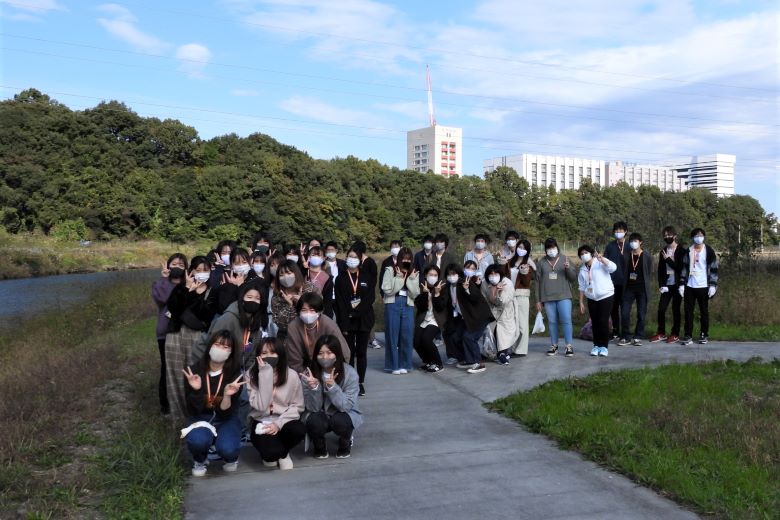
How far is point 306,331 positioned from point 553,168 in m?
170

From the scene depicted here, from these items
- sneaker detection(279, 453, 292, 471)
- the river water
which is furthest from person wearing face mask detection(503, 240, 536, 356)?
the river water

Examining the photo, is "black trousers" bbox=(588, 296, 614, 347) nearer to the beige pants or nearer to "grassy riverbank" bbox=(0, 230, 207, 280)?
the beige pants

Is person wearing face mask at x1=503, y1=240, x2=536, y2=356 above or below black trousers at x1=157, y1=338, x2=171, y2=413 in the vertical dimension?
above

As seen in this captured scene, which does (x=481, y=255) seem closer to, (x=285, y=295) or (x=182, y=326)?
(x=285, y=295)

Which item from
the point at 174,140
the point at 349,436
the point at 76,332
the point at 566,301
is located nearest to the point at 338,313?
the point at 349,436

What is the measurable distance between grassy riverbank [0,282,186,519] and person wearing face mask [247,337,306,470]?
0.70 metres

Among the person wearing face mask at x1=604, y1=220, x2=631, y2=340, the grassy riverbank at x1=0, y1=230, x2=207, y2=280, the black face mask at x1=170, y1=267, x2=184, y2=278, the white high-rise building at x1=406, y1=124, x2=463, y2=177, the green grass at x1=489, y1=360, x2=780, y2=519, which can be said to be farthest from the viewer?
the white high-rise building at x1=406, y1=124, x2=463, y2=177

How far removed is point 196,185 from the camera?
59.4m

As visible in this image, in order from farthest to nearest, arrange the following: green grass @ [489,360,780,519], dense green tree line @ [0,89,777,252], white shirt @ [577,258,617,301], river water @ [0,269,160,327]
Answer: dense green tree line @ [0,89,777,252], river water @ [0,269,160,327], white shirt @ [577,258,617,301], green grass @ [489,360,780,519]

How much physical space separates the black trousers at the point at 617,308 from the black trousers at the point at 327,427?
20.0 ft

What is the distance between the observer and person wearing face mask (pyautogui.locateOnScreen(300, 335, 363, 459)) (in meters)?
6.06

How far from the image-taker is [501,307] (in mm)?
9992

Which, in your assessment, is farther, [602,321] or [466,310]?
[602,321]

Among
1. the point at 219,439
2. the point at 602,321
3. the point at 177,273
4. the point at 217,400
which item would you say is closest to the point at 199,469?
the point at 219,439
